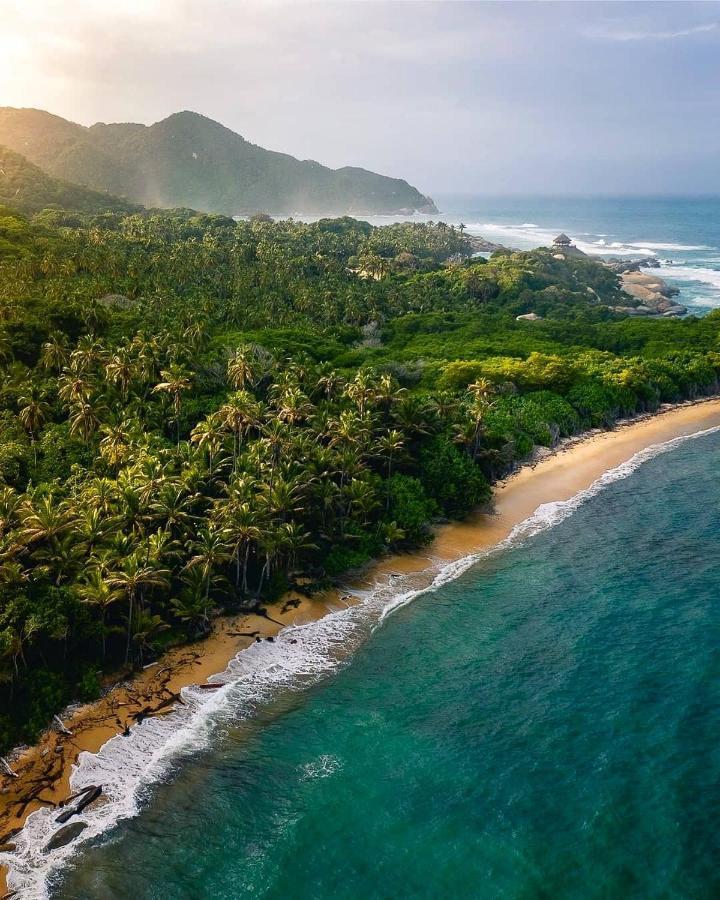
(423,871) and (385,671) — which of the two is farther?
(385,671)

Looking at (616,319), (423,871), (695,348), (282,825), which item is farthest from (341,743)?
(616,319)

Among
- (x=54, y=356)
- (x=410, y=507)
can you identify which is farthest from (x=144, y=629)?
(x=54, y=356)

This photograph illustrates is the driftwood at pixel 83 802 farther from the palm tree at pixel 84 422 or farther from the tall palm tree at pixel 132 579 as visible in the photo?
the palm tree at pixel 84 422

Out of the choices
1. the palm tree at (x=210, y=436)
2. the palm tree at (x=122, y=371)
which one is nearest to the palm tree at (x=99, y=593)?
the palm tree at (x=210, y=436)

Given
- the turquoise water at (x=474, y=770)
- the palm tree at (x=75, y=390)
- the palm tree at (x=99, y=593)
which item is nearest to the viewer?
the turquoise water at (x=474, y=770)

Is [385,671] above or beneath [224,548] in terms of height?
beneath

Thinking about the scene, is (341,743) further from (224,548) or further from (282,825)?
(224,548)

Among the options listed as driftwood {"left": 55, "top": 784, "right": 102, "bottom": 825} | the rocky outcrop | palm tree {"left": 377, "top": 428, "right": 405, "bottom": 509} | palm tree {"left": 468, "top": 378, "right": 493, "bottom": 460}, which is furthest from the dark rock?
the rocky outcrop

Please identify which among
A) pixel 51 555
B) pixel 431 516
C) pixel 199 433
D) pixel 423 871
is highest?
pixel 199 433
